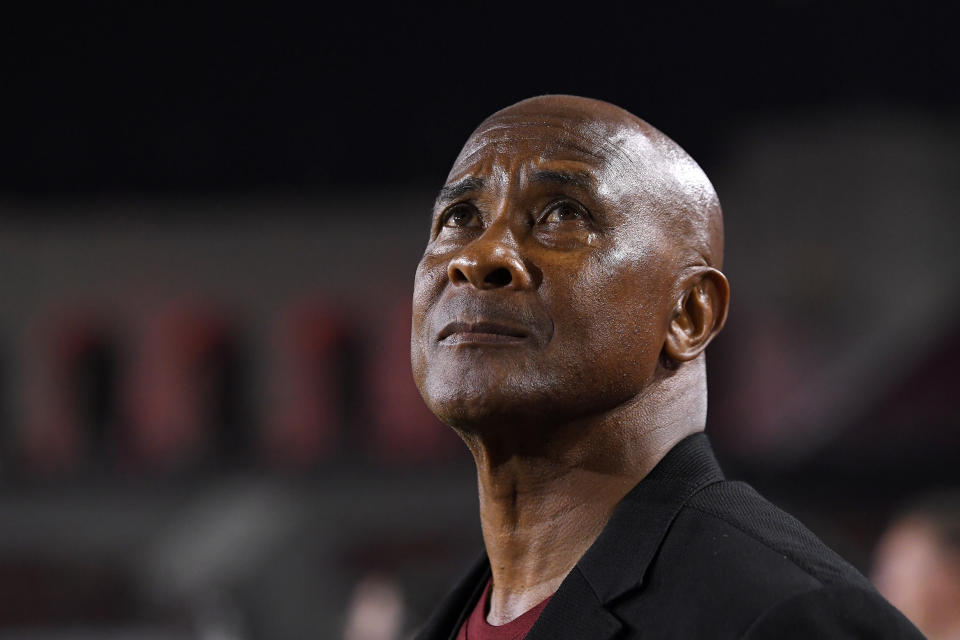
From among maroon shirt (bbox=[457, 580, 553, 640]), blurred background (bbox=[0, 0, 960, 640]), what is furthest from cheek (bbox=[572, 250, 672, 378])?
blurred background (bbox=[0, 0, 960, 640])

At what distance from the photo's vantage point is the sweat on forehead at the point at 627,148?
6.57 ft

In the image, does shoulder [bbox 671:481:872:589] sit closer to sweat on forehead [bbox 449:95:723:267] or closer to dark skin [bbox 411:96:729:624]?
dark skin [bbox 411:96:729:624]

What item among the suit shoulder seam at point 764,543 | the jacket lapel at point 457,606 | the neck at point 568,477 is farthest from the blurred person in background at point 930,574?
A: the suit shoulder seam at point 764,543

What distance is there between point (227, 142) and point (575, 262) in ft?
39.2

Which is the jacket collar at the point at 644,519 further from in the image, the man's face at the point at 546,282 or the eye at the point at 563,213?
the eye at the point at 563,213

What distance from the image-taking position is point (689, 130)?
42.7 ft

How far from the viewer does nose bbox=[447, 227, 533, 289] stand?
189 centimetres

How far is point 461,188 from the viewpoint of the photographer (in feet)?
6.77

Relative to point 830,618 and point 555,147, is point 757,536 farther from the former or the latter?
point 555,147

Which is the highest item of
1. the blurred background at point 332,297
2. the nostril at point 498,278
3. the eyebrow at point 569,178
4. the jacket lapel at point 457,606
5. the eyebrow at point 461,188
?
the eyebrow at point 569,178

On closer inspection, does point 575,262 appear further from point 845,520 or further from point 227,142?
point 227,142

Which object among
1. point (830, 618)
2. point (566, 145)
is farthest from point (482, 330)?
point (830, 618)

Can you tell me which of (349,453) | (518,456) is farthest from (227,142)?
(518,456)

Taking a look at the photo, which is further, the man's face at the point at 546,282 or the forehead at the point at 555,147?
the forehead at the point at 555,147
